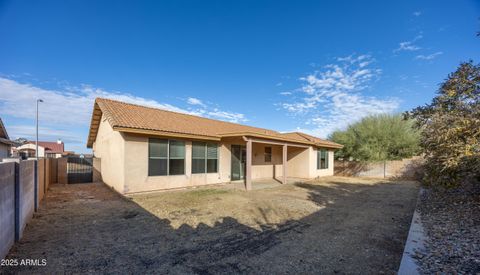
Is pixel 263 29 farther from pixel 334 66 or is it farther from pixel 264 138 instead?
pixel 264 138

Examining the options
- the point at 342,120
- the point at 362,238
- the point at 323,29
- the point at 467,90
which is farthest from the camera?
the point at 342,120

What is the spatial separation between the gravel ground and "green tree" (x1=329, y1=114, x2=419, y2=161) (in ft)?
39.0

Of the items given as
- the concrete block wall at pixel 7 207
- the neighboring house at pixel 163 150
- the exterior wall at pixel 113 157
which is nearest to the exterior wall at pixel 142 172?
the neighboring house at pixel 163 150

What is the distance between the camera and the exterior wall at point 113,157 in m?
8.68

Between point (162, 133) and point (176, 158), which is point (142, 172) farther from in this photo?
point (162, 133)

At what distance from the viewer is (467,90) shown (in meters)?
5.79

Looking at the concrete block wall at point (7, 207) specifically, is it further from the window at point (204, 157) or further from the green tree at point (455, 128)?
the green tree at point (455, 128)

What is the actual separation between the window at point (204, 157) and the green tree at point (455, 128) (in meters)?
8.64

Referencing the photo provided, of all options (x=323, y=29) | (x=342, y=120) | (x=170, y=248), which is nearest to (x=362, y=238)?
(x=170, y=248)

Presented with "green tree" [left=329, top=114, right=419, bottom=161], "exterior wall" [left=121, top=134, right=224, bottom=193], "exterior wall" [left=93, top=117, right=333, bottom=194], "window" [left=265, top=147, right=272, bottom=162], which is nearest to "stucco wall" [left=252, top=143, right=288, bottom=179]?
"exterior wall" [left=93, top=117, right=333, bottom=194]

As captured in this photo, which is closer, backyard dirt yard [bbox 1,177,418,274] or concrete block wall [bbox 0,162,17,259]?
concrete block wall [bbox 0,162,17,259]

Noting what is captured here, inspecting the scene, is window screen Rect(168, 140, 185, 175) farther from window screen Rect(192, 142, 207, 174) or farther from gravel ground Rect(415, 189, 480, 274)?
gravel ground Rect(415, 189, 480, 274)

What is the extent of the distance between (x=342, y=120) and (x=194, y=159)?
17.5 meters

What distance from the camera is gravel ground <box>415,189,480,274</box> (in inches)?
119
